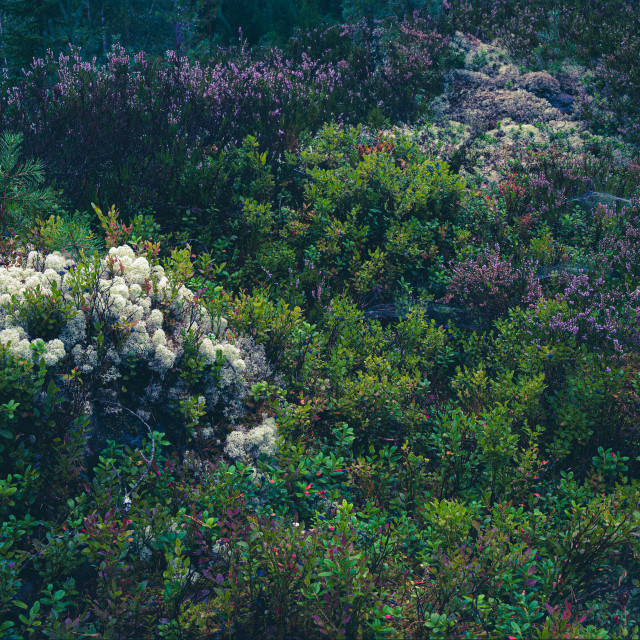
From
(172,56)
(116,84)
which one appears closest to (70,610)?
(116,84)

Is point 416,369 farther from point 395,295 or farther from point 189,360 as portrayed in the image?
point 189,360

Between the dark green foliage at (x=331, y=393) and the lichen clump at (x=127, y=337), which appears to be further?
the lichen clump at (x=127, y=337)

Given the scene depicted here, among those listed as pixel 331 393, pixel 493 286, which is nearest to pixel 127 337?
pixel 331 393

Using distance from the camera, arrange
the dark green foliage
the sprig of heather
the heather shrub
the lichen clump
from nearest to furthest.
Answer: the dark green foliage, the lichen clump, the heather shrub, the sprig of heather

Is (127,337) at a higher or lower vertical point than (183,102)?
lower

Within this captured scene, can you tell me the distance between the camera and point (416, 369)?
489cm

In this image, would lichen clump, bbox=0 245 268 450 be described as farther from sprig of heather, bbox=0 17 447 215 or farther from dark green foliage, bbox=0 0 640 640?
sprig of heather, bbox=0 17 447 215

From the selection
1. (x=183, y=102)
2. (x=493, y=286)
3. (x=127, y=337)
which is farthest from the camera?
(x=183, y=102)

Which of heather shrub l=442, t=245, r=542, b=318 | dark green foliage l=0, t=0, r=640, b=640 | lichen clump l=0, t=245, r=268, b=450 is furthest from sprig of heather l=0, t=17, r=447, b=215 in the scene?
heather shrub l=442, t=245, r=542, b=318

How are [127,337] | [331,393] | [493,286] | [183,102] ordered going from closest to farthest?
[127,337]
[331,393]
[493,286]
[183,102]

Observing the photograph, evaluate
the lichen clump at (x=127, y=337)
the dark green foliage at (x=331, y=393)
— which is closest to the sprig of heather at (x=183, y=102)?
the dark green foliage at (x=331, y=393)

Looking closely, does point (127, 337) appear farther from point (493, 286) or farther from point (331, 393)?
point (493, 286)

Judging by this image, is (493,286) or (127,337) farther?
(493,286)

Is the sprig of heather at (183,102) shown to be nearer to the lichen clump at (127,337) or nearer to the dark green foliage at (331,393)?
the dark green foliage at (331,393)
